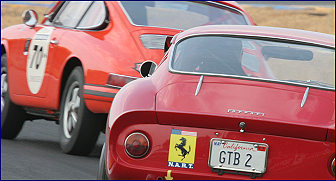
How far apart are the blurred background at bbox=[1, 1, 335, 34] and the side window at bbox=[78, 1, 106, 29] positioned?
548 inches

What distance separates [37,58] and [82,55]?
1.13 meters

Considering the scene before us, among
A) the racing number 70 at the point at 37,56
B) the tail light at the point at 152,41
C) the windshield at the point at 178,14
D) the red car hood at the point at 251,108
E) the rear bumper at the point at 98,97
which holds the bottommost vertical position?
the rear bumper at the point at 98,97

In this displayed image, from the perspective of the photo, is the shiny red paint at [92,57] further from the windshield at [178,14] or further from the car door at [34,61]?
the windshield at [178,14]

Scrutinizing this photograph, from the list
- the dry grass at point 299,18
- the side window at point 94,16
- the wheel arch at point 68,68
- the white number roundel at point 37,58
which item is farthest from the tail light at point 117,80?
the dry grass at point 299,18

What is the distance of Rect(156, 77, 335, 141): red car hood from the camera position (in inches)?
167

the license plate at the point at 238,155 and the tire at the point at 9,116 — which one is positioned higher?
the license plate at the point at 238,155

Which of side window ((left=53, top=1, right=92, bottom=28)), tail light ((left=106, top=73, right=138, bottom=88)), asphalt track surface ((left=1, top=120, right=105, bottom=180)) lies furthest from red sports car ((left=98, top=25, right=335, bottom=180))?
side window ((left=53, top=1, right=92, bottom=28))

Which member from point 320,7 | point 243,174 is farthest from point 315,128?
point 320,7

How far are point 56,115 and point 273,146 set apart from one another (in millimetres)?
4597

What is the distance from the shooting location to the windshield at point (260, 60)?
4.65 m

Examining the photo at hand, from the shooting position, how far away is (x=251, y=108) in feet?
14.1

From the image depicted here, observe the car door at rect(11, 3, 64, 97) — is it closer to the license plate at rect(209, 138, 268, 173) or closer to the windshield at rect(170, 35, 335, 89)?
the windshield at rect(170, 35, 335, 89)

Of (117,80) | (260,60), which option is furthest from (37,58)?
(260,60)

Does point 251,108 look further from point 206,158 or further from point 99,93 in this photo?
point 99,93
